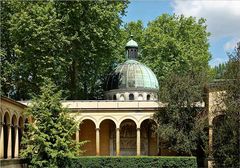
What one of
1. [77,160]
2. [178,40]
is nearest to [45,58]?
[77,160]

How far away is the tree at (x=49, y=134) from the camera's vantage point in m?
32.5

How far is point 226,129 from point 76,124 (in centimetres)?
1063

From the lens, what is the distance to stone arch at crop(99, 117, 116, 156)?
161 feet

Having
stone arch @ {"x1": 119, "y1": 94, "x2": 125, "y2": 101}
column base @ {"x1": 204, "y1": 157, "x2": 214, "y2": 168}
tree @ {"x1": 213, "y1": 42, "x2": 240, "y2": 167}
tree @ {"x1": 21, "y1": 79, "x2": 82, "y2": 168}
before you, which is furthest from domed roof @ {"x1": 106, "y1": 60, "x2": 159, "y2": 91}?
tree @ {"x1": 213, "y1": 42, "x2": 240, "y2": 167}

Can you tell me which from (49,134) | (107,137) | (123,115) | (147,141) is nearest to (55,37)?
(123,115)

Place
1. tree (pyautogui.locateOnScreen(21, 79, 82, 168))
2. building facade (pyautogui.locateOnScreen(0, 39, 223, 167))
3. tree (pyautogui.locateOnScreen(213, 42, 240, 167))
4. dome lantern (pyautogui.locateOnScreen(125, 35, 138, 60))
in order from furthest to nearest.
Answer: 1. dome lantern (pyautogui.locateOnScreen(125, 35, 138, 60))
2. building facade (pyautogui.locateOnScreen(0, 39, 223, 167))
3. tree (pyautogui.locateOnScreen(21, 79, 82, 168))
4. tree (pyautogui.locateOnScreen(213, 42, 240, 167))

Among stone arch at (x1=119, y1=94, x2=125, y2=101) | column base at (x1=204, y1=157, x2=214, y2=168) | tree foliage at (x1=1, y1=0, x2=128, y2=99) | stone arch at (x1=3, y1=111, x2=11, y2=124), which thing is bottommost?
column base at (x1=204, y1=157, x2=214, y2=168)

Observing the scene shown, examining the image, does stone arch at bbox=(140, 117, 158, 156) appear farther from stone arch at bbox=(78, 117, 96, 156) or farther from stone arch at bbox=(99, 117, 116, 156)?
stone arch at bbox=(78, 117, 96, 156)

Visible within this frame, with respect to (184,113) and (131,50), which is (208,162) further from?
(131,50)

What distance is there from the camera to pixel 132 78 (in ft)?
174

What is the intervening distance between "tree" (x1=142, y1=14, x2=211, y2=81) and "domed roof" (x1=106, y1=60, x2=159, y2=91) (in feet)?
7.63

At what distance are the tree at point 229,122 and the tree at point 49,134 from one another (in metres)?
9.51

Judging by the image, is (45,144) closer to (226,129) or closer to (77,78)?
(226,129)

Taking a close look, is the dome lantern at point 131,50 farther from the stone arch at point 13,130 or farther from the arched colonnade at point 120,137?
the stone arch at point 13,130
